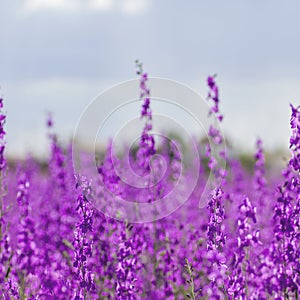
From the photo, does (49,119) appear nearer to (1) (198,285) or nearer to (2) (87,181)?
(1) (198,285)

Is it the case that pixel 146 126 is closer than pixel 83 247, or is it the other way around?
pixel 83 247

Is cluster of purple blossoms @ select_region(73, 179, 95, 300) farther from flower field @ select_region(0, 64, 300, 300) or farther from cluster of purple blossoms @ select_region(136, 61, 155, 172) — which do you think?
cluster of purple blossoms @ select_region(136, 61, 155, 172)

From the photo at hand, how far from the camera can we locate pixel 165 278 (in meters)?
6.85

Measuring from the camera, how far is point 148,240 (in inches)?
284

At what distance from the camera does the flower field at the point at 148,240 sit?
443cm

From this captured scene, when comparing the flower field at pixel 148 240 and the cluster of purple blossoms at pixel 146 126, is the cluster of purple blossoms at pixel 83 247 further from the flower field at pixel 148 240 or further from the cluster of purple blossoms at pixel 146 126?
the cluster of purple blossoms at pixel 146 126

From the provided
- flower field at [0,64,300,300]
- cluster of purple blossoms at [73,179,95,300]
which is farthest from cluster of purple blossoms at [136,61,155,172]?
cluster of purple blossoms at [73,179,95,300]

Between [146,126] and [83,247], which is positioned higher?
[146,126]

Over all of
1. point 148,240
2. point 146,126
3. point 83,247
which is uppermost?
point 146,126

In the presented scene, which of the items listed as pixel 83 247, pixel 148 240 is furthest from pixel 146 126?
pixel 83 247

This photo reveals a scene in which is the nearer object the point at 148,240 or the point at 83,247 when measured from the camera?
the point at 83,247

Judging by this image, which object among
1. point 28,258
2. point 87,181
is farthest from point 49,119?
point 28,258

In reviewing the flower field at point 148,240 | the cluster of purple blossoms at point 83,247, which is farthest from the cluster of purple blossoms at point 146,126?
the cluster of purple blossoms at point 83,247

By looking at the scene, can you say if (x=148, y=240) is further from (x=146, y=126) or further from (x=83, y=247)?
(x=83, y=247)
